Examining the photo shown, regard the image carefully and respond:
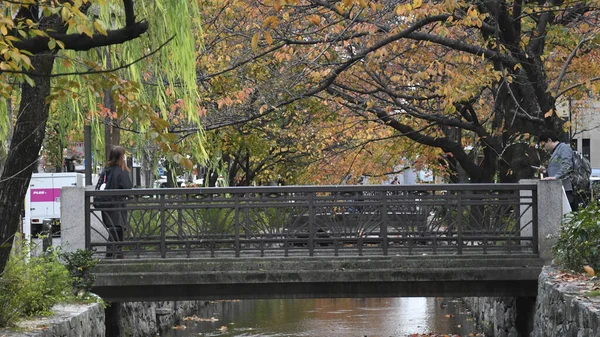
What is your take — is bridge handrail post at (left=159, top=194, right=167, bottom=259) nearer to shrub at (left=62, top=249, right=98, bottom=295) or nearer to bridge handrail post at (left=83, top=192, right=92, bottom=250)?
bridge handrail post at (left=83, top=192, right=92, bottom=250)

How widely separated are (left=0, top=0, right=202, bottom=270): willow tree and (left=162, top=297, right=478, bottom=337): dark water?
9.56m

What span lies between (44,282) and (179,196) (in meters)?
3.83

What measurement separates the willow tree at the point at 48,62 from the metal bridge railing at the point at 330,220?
2.90 m

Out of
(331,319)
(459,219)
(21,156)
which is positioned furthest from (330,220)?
(331,319)

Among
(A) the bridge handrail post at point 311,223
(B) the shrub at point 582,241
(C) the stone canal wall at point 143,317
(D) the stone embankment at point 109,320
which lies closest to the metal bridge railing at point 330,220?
(A) the bridge handrail post at point 311,223

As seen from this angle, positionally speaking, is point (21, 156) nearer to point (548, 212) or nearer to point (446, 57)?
point (548, 212)

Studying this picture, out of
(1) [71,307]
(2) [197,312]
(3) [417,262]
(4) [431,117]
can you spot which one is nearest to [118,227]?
(1) [71,307]

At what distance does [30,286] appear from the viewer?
1052 cm

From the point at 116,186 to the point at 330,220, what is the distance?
3.22m

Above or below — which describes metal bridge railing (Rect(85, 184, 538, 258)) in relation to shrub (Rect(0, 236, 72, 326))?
above

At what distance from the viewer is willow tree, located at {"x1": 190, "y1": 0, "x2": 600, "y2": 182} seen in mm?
15383

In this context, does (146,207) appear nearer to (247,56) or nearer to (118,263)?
(118,263)

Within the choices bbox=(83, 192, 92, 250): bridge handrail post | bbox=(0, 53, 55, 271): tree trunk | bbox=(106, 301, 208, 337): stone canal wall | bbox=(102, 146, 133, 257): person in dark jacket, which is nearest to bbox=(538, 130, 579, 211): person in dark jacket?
bbox=(102, 146, 133, 257): person in dark jacket

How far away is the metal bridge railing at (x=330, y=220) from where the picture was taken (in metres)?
14.4
